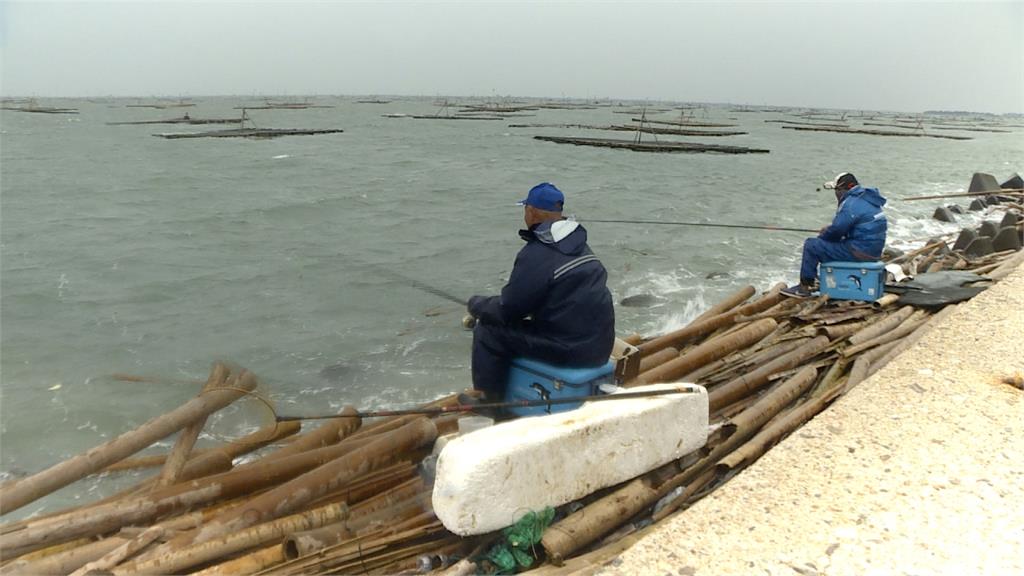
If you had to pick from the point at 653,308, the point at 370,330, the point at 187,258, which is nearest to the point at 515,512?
the point at 370,330

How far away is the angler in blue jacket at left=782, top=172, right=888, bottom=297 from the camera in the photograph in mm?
7578

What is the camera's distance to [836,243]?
7883mm

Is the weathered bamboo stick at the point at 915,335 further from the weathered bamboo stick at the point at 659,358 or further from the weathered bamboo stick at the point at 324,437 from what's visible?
the weathered bamboo stick at the point at 324,437

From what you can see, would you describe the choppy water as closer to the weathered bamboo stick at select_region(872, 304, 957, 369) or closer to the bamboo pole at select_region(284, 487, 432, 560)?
the bamboo pole at select_region(284, 487, 432, 560)

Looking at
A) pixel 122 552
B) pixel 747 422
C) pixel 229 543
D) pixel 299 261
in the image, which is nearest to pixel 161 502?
pixel 122 552

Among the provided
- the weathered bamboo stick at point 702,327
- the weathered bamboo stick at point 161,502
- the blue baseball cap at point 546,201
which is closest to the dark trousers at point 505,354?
the blue baseball cap at point 546,201

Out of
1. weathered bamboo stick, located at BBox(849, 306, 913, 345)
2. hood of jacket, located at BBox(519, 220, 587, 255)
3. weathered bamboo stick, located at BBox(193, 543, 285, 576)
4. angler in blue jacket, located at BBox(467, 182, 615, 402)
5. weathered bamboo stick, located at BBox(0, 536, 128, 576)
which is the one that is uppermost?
hood of jacket, located at BBox(519, 220, 587, 255)

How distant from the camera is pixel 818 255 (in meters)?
8.10

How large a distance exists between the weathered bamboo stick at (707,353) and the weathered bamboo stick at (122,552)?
11.8ft

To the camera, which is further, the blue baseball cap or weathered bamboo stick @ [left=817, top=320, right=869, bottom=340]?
weathered bamboo stick @ [left=817, top=320, right=869, bottom=340]

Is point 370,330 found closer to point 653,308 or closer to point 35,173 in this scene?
point 653,308

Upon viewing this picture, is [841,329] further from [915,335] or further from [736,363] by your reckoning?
[736,363]

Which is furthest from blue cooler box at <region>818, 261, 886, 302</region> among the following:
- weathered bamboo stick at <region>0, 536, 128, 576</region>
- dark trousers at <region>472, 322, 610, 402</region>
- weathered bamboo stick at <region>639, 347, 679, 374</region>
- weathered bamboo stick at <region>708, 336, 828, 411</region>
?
weathered bamboo stick at <region>0, 536, 128, 576</region>

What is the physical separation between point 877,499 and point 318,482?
3.18 metres
